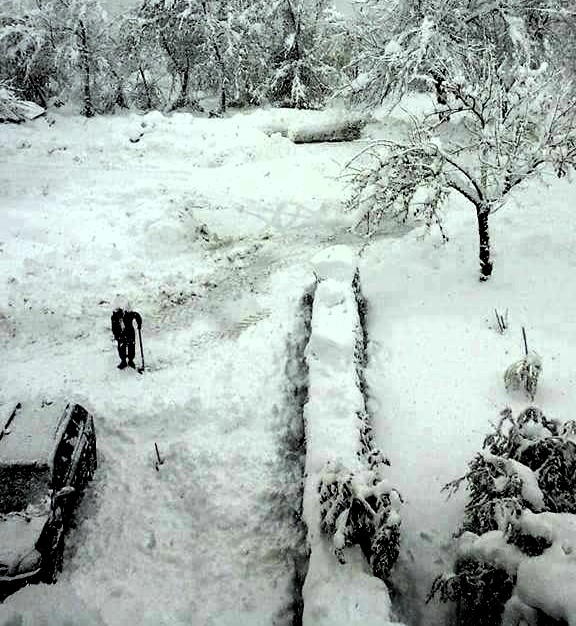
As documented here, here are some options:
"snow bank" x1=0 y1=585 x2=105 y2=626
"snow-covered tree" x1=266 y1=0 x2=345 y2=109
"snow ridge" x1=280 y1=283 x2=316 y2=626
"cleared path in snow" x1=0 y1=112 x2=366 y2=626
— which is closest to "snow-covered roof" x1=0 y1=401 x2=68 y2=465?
"cleared path in snow" x1=0 y1=112 x2=366 y2=626

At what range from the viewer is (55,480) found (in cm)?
686

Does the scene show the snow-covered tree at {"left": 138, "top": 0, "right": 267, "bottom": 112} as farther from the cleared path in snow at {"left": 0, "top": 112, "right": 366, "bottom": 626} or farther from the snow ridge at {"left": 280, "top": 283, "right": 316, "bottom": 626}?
the snow ridge at {"left": 280, "top": 283, "right": 316, "bottom": 626}

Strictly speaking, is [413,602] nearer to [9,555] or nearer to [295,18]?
[9,555]

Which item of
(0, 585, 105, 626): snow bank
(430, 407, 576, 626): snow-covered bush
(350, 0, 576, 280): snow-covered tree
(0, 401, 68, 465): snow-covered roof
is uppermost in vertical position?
(350, 0, 576, 280): snow-covered tree

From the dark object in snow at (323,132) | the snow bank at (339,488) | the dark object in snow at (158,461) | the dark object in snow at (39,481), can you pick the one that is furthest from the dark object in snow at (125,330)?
the dark object in snow at (323,132)

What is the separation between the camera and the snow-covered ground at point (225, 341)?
22.4ft

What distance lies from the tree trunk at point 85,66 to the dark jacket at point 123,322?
58.4 ft

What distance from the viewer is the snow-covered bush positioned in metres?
4.86

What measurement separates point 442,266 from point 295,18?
15.6 m

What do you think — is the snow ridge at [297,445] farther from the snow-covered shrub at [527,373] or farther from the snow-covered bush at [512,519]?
the snow-covered shrub at [527,373]

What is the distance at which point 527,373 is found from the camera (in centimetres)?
884

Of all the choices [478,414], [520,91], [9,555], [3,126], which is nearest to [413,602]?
[478,414]

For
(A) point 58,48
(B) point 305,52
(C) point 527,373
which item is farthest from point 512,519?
(A) point 58,48

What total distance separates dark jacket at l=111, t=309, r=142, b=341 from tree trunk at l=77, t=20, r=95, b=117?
17.8 metres
